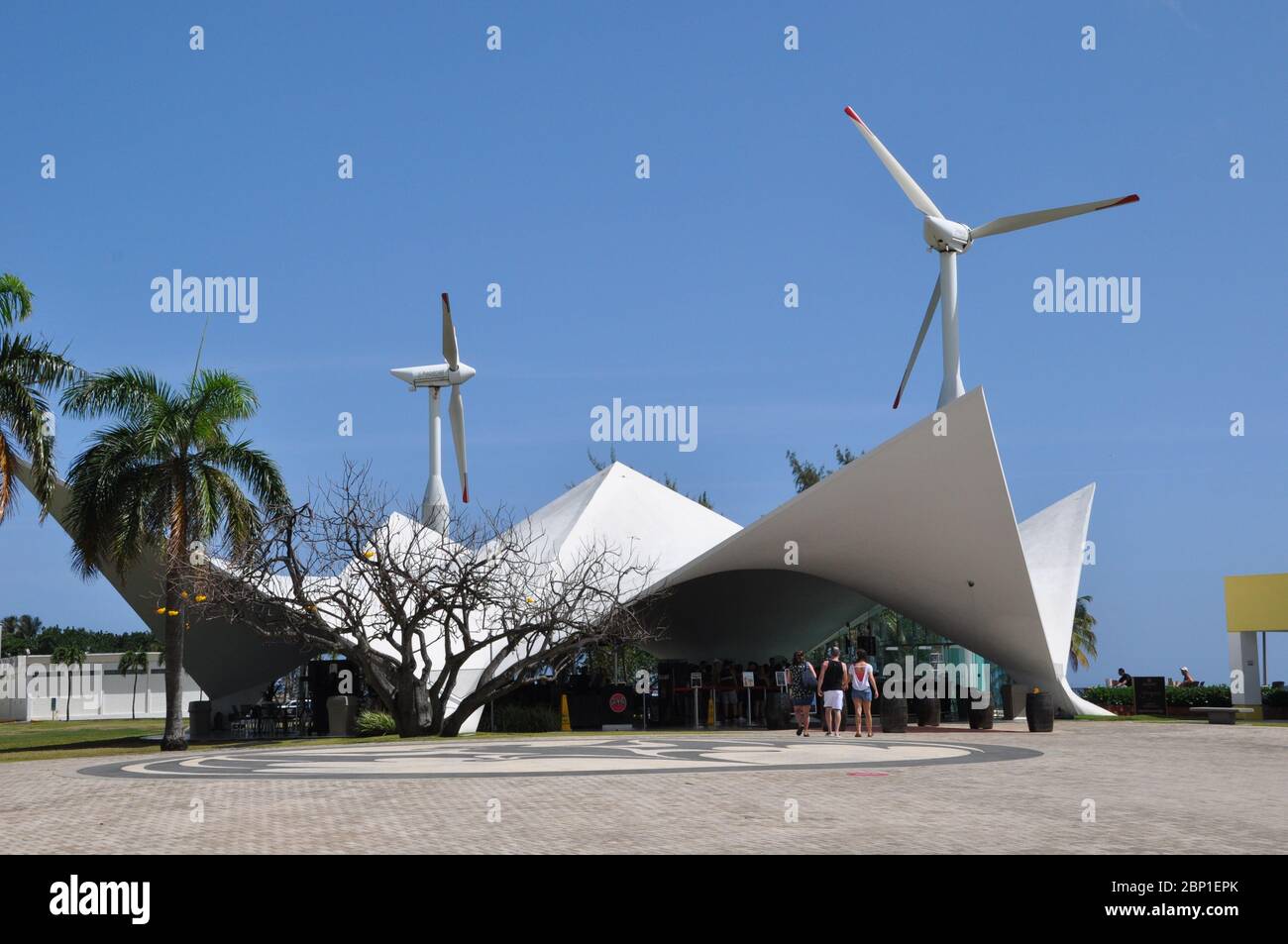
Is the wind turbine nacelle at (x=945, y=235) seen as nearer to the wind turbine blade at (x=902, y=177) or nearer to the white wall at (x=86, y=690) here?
the wind turbine blade at (x=902, y=177)

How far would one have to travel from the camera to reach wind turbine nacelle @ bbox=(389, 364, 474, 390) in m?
44.7

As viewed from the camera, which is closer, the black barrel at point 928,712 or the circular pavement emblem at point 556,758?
the circular pavement emblem at point 556,758

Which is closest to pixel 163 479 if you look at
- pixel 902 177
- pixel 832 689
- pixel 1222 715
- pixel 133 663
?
pixel 832 689

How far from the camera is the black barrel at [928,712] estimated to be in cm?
2942

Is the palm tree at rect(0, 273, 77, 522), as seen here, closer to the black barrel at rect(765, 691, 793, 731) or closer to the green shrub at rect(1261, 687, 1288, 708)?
the black barrel at rect(765, 691, 793, 731)

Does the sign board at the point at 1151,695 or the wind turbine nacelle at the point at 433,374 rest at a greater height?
the wind turbine nacelle at the point at 433,374

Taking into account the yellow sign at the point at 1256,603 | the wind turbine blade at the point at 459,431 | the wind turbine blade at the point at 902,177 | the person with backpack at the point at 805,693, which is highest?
the wind turbine blade at the point at 902,177

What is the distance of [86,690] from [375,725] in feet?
157

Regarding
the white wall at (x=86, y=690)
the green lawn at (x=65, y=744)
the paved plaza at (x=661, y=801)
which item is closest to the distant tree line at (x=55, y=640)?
the white wall at (x=86, y=690)

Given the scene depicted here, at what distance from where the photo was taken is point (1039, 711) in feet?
85.8

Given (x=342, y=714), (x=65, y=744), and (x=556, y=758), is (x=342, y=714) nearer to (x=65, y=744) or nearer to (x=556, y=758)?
(x=65, y=744)

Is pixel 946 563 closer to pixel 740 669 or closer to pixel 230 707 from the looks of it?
pixel 740 669

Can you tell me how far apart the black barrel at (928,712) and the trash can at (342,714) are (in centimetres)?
1279
